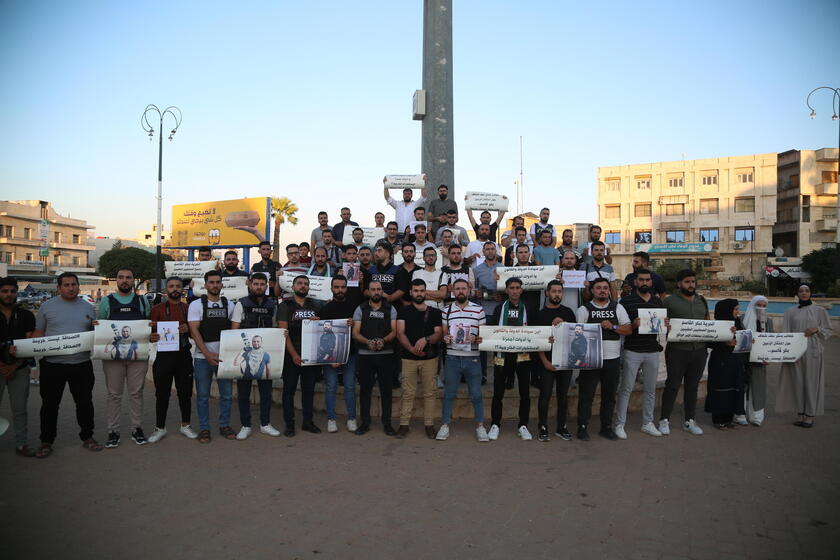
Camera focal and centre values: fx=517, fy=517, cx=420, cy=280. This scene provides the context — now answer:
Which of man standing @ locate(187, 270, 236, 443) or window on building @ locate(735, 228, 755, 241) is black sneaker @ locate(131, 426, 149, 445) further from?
window on building @ locate(735, 228, 755, 241)

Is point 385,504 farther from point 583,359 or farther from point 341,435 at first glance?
point 583,359

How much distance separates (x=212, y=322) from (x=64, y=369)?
180 centimetres

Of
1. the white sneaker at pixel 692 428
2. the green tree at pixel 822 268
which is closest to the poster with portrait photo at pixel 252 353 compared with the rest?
the white sneaker at pixel 692 428

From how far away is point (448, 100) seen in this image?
1248 cm

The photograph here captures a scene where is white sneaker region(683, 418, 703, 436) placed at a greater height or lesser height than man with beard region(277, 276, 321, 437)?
lesser

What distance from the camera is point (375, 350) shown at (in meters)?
7.01

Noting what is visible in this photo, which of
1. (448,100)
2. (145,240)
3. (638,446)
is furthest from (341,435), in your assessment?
(145,240)

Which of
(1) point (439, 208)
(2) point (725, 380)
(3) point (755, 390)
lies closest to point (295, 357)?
(1) point (439, 208)

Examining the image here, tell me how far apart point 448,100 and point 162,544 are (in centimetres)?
1089

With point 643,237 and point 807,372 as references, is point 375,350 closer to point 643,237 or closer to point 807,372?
point 807,372

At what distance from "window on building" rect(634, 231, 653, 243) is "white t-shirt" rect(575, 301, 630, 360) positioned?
2365 inches

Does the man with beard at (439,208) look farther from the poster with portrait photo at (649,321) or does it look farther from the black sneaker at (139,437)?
the black sneaker at (139,437)

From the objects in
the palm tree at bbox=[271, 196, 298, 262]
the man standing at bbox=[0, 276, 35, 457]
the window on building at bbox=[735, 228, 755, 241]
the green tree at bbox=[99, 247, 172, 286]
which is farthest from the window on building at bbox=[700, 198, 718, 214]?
the green tree at bbox=[99, 247, 172, 286]

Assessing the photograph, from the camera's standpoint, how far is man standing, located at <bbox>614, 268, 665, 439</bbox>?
7199 millimetres
